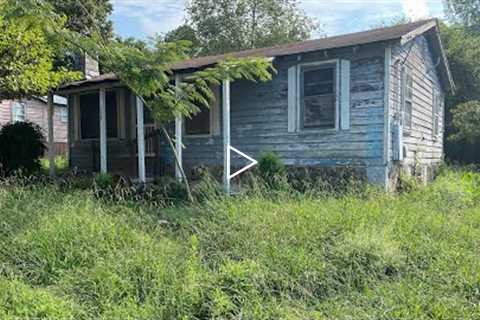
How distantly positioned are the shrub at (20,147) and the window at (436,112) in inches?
477

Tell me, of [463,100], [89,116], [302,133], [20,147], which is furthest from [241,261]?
[463,100]

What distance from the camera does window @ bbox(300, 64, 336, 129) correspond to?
368 inches

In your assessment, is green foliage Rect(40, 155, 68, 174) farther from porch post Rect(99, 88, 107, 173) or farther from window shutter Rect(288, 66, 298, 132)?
window shutter Rect(288, 66, 298, 132)

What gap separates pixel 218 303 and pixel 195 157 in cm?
779

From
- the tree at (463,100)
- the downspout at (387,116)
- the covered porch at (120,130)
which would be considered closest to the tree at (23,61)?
the covered porch at (120,130)

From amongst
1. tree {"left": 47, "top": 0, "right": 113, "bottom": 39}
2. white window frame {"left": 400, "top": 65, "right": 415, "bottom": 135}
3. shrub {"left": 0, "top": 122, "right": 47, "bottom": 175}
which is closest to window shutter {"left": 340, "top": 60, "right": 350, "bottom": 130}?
white window frame {"left": 400, "top": 65, "right": 415, "bottom": 135}

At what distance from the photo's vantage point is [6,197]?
6016 mm

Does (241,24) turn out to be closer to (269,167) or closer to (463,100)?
(463,100)

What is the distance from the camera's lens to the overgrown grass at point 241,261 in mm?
3615

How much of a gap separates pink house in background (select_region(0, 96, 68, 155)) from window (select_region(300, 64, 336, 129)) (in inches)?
646

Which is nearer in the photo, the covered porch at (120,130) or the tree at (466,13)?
the covered porch at (120,130)

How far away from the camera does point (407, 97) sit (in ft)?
33.9

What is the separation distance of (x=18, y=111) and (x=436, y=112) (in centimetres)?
2141

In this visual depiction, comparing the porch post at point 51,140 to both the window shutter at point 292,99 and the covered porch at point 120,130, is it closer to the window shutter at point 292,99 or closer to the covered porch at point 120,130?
the covered porch at point 120,130
